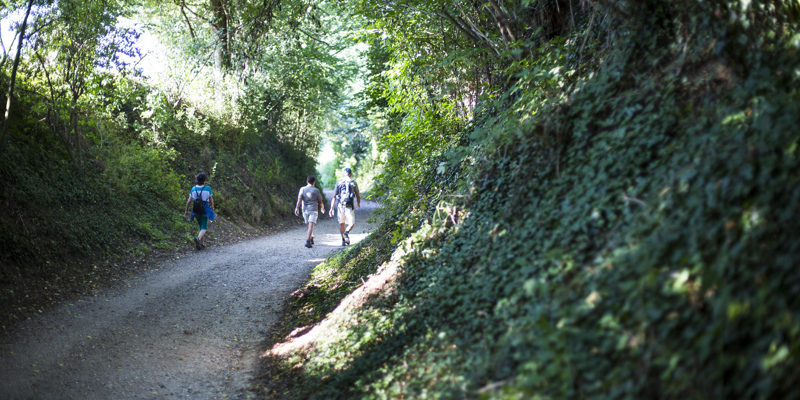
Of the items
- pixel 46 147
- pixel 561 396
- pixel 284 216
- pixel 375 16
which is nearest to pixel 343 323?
pixel 561 396

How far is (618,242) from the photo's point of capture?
3.15 metres

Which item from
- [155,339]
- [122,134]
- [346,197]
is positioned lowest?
[155,339]

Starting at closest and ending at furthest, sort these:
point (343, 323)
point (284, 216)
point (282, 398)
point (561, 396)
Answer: point (561, 396), point (282, 398), point (343, 323), point (284, 216)

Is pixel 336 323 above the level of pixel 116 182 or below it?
below

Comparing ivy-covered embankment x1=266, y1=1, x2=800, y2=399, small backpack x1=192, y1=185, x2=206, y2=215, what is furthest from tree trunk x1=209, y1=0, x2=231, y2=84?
ivy-covered embankment x1=266, y1=1, x2=800, y2=399

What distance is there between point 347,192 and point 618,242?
1041 centimetres

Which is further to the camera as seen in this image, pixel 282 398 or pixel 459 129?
pixel 459 129

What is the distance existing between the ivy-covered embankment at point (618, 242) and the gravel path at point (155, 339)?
1217mm

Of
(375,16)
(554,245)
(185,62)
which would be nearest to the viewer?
(554,245)

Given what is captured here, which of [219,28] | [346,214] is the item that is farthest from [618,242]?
[219,28]

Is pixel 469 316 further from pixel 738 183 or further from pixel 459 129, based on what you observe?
pixel 459 129

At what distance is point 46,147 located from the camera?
36.4 ft

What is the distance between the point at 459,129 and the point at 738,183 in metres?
7.04

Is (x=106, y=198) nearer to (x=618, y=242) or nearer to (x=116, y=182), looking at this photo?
(x=116, y=182)
